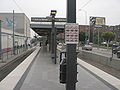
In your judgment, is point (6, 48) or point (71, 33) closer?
point (71, 33)

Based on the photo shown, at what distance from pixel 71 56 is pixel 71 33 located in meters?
0.60

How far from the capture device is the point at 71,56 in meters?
5.12

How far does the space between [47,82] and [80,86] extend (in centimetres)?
138

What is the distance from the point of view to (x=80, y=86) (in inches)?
286

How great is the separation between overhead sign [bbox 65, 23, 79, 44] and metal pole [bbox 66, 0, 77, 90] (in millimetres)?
108

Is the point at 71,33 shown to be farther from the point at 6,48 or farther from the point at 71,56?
the point at 6,48

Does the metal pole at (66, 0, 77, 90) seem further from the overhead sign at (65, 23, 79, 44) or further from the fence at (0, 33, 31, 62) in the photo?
the fence at (0, 33, 31, 62)

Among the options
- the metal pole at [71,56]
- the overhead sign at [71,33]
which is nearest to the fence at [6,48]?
the metal pole at [71,56]

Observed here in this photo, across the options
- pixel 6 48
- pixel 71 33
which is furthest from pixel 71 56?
pixel 6 48

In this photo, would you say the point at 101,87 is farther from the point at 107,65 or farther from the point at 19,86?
the point at 107,65

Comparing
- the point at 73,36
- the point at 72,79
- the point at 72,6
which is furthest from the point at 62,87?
the point at 72,6

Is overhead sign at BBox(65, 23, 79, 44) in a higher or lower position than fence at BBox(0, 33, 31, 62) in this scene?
higher

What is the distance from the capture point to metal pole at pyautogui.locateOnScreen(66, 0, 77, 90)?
5133 mm

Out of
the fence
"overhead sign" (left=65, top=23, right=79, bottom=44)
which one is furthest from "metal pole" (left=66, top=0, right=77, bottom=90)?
the fence
